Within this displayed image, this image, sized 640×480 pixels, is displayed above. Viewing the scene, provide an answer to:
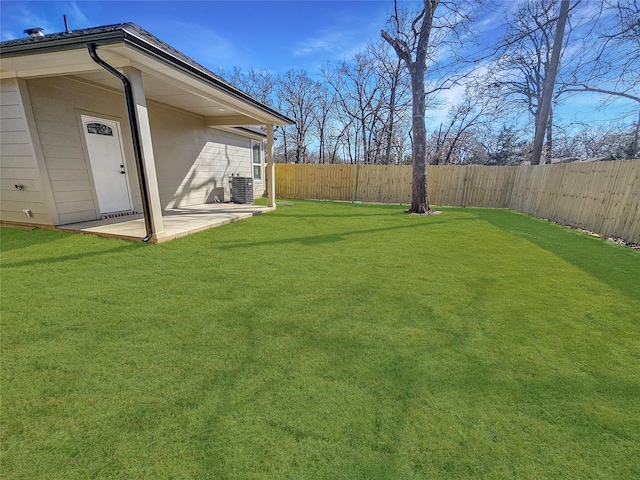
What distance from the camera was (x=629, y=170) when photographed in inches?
202

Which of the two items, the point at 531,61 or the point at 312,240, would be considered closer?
the point at 312,240

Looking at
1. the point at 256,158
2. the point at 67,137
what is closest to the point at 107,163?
the point at 67,137

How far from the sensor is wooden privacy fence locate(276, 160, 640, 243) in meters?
5.34

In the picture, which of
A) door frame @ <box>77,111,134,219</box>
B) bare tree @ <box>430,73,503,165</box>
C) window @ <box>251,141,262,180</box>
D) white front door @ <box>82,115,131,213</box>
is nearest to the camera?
door frame @ <box>77,111,134,219</box>

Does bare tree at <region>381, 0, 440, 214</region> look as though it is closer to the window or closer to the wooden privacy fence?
the wooden privacy fence

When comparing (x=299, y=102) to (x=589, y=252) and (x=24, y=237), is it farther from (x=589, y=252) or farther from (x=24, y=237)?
(x=589, y=252)

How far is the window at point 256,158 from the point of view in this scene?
35.9 feet

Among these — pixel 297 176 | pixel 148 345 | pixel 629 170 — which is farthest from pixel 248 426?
pixel 297 176

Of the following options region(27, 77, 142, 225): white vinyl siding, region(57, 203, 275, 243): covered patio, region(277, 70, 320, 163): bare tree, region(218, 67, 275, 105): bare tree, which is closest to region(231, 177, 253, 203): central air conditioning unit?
Answer: region(57, 203, 275, 243): covered patio

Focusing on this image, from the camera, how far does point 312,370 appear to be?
1.71 metres

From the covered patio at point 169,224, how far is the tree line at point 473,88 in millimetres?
6058

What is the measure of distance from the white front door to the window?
5.59 metres

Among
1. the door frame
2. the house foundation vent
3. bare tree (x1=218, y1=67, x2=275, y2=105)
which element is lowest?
the house foundation vent

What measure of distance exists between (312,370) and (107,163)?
242 inches
